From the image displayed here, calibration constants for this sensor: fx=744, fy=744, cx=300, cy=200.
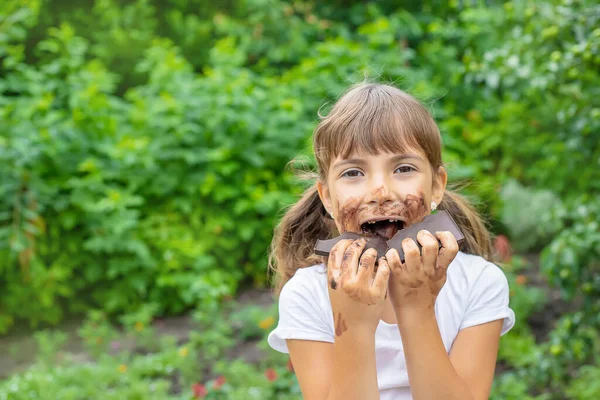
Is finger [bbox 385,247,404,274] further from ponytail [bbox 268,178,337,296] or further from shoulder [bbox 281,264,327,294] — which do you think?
ponytail [bbox 268,178,337,296]

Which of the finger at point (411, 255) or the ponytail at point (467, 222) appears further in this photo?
the ponytail at point (467, 222)

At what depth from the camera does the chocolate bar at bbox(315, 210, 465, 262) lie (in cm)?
160

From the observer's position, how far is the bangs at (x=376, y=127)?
1.78 meters

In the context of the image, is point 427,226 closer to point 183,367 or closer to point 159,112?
point 183,367

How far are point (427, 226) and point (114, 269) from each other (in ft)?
11.5

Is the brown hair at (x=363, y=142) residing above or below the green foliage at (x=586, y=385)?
above

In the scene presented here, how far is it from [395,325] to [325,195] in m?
0.38

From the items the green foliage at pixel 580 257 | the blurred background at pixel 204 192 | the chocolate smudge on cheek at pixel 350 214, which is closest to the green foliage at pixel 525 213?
the blurred background at pixel 204 192

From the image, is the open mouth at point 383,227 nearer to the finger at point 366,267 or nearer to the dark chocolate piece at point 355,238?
the dark chocolate piece at point 355,238

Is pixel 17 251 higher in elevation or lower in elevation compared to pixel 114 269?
higher

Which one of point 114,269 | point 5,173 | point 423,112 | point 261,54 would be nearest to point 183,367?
point 114,269

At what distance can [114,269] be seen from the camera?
15.7 ft

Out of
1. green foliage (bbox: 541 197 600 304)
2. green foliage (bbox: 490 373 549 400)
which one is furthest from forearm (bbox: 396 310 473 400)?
green foliage (bbox: 490 373 549 400)

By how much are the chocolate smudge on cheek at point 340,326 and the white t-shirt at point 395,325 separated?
0.84 ft
